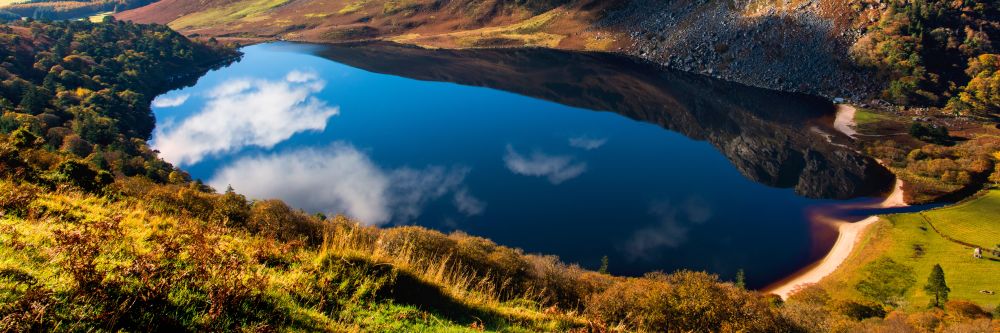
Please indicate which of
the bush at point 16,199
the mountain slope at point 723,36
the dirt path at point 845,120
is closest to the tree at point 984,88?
the mountain slope at point 723,36

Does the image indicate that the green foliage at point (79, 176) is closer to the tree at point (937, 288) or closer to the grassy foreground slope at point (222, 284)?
the grassy foreground slope at point (222, 284)

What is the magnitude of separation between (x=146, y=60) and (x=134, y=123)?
56902 millimetres

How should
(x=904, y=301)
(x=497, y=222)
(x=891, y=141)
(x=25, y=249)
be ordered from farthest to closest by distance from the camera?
(x=891, y=141)
(x=497, y=222)
(x=904, y=301)
(x=25, y=249)

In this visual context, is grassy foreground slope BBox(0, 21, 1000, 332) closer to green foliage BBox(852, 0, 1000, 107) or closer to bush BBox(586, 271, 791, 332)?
bush BBox(586, 271, 791, 332)

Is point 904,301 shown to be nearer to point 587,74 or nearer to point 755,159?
point 755,159

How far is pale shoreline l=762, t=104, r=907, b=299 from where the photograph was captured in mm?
58375

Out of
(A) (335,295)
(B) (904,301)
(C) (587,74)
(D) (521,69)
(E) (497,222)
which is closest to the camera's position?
(A) (335,295)

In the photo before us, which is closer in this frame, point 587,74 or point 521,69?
point 587,74

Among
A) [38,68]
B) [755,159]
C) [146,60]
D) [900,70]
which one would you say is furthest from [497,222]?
[146,60]

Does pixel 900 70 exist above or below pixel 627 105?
above

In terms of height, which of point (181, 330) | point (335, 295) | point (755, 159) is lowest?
point (755, 159)

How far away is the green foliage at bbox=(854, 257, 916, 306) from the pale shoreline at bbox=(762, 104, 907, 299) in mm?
3579

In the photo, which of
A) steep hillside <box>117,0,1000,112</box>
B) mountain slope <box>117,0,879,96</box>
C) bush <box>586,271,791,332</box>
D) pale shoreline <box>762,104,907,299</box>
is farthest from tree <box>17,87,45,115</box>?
steep hillside <box>117,0,1000,112</box>

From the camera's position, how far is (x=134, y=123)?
110188 millimetres
